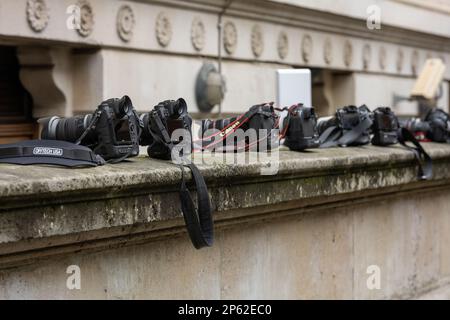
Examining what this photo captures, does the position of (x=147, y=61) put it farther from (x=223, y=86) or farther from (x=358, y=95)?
(x=358, y=95)

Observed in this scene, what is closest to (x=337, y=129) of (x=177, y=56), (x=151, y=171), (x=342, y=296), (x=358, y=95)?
(x=342, y=296)

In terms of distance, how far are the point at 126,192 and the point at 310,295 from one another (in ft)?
5.52

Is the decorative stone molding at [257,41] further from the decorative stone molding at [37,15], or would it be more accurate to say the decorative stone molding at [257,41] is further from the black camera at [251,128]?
the black camera at [251,128]

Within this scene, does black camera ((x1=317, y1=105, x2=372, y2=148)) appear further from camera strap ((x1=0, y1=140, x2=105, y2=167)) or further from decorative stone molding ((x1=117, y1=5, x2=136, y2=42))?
decorative stone molding ((x1=117, y1=5, x2=136, y2=42))

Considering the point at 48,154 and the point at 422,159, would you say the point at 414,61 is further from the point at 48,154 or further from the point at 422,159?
the point at 48,154

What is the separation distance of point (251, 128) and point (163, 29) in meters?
6.07

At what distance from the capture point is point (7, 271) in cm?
316

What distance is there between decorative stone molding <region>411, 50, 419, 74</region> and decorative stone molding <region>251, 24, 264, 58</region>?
16.9 feet

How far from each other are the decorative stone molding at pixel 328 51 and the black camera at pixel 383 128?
8435 mm

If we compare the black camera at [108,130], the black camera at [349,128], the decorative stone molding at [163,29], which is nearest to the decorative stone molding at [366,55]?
the decorative stone molding at [163,29]

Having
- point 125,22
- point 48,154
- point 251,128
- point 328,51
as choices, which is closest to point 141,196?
point 48,154

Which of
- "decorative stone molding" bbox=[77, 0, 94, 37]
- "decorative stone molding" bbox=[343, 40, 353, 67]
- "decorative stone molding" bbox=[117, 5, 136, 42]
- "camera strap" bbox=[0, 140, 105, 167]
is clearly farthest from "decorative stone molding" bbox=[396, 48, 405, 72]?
"camera strap" bbox=[0, 140, 105, 167]

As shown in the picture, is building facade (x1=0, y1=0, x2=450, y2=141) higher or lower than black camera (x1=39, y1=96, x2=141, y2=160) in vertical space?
higher

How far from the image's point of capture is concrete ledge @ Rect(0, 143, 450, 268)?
120 inches
